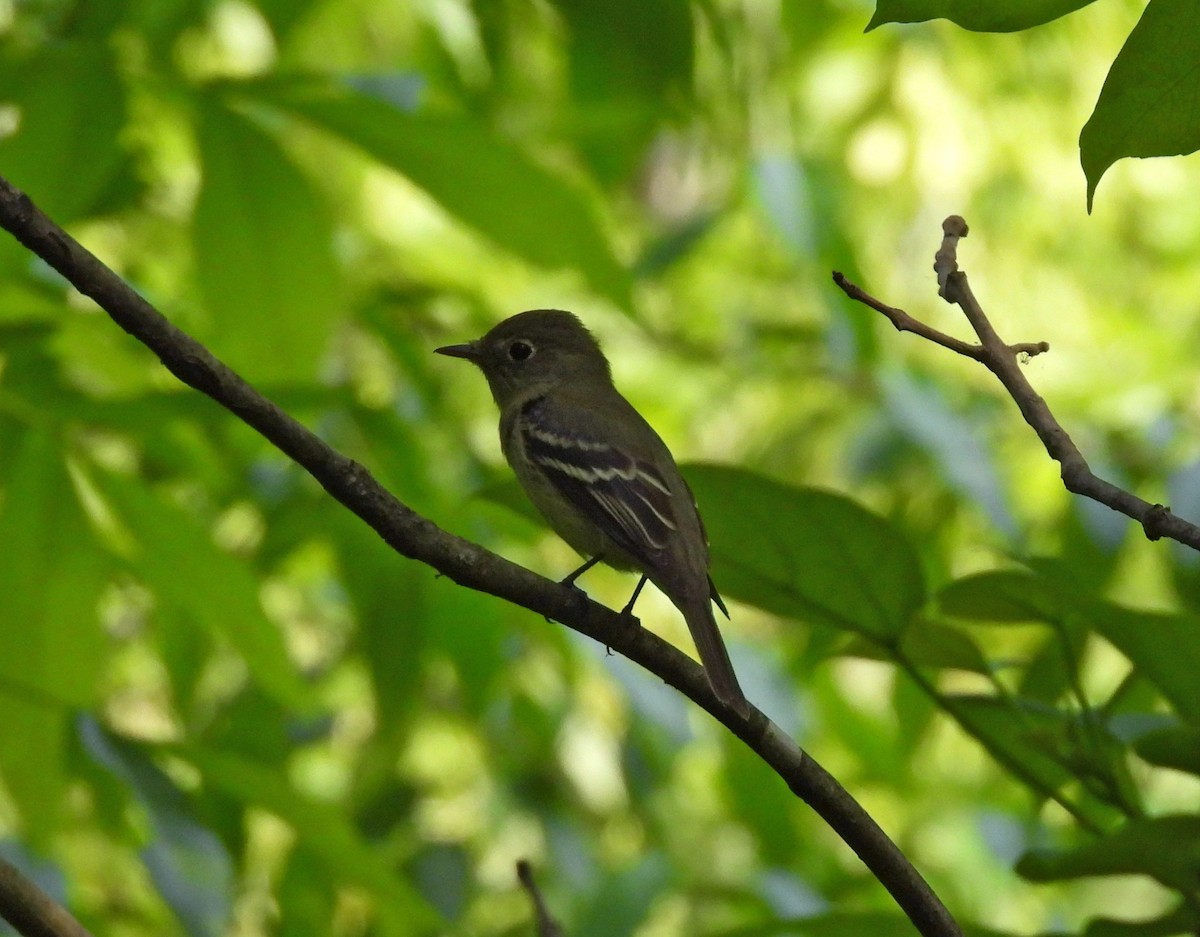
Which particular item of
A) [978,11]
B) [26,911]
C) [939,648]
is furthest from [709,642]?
[978,11]

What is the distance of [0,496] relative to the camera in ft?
9.09

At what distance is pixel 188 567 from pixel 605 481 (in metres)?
1.07

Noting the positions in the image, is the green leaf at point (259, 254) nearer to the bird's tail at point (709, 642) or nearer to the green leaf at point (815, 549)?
the bird's tail at point (709, 642)

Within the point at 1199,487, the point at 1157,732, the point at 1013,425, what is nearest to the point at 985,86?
the point at 1013,425

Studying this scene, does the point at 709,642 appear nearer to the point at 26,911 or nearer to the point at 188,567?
the point at 188,567

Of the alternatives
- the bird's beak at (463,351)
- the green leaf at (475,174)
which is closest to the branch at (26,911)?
the green leaf at (475,174)

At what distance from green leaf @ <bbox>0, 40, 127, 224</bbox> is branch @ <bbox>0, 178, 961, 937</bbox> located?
4.04 feet

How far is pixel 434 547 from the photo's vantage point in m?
1.74

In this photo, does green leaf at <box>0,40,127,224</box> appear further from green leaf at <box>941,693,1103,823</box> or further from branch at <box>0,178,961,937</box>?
green leaf at <box>941,693,1103,823</box>

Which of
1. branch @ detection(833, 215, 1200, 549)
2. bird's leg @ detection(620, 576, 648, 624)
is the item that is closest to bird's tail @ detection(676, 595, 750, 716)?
bird's leg @ detection(620, 576, 648, 624)

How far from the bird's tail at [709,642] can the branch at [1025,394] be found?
65cm

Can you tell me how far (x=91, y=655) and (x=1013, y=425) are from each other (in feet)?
10.5

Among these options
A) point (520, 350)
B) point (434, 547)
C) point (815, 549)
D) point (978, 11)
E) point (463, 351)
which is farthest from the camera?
point (520, 350)

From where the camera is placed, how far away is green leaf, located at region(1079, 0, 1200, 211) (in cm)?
141
